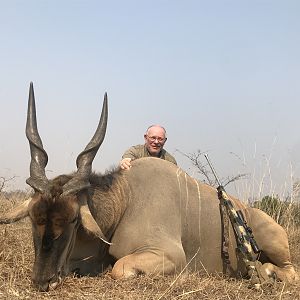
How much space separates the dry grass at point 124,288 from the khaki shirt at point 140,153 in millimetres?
2377

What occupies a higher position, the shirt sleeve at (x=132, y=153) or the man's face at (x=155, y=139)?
the man's face at (x=155, y=139)

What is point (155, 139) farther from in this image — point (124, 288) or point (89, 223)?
point (124, 288)

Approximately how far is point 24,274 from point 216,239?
2.17m

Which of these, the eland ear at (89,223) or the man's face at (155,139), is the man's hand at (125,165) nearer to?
the eland ear at (89,223)

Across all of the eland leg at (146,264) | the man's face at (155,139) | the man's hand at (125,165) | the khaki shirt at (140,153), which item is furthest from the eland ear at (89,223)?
the man's face at (155,139)

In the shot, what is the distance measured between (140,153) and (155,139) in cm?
26

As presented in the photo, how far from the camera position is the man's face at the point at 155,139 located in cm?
690

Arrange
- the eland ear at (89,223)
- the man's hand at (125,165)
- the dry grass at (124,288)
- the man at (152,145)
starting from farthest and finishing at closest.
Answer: the man at (152,145) < the man's hand at (125,165) < the eland ear at (89,223) < the dry grass at (124,288)

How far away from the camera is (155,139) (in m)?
6.90

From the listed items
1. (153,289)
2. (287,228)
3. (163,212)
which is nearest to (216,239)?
(163,212)

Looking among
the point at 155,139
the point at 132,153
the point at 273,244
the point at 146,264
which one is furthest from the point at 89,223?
the point at 155,139

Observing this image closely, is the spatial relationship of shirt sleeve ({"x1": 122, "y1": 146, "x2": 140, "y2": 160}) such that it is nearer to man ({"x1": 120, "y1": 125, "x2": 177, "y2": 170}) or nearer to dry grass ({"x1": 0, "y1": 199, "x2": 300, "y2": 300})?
man ({"x1": 120, "y1": 125, "x2": 177, "y2": 170})

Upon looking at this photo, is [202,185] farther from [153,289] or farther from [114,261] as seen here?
[153,289]

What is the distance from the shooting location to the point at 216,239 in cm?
546
